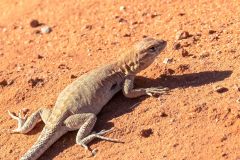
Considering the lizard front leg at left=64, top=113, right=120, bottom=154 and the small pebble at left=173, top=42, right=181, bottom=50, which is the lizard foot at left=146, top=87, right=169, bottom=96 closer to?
the lizard front leg at left=64, top=113, right=120, bottom=154

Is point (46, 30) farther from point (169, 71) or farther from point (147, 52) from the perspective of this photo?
point (169, 71)

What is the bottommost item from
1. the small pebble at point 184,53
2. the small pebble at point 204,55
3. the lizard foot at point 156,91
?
the lizard foot at point 156,91

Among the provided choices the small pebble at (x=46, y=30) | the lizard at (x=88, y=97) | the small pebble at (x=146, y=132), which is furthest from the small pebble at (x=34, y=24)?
the small pebble at (x=146, y=132)

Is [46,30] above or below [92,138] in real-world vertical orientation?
above

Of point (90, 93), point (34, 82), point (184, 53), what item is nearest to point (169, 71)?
point (184, 53)

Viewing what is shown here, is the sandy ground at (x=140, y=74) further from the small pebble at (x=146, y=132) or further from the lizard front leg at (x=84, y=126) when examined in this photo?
the lizard front leg at (x=84, y=126)
